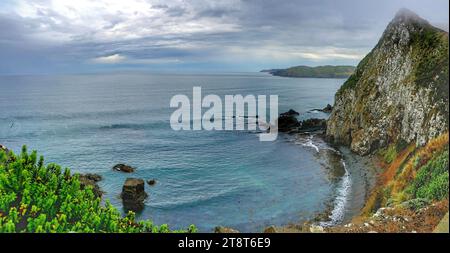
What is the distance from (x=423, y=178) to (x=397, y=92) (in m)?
33.9

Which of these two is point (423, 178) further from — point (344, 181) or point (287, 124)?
point (287, 124)

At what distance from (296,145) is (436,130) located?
33389mm

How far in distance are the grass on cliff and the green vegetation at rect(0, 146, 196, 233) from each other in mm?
8347

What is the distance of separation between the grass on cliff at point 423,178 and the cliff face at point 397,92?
3.92 meters

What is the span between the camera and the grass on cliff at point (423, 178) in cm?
1312

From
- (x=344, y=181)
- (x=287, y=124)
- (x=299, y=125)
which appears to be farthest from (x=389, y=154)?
(x=287, y=124)

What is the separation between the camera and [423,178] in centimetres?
1906

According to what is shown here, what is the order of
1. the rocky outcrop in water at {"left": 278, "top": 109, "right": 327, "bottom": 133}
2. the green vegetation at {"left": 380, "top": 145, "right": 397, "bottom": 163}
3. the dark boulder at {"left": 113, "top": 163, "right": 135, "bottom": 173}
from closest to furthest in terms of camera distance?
1. the green vegetation at {"left": 380, "top": 145, "right": 397, "bottom": 163}
2. the dark boulder at {"left": 113, "top": 163, "right": 135, "bottom": 173}
3. the rocky outcrop in water at {"left": 278, "top": 109, "right": 327, "bottom": 133}

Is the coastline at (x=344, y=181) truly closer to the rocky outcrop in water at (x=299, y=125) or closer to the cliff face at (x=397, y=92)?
the cliff face at (x=397, y=92)

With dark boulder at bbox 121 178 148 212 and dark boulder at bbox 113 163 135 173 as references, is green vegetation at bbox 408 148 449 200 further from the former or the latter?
dark boulder at bbox 113 163 135 173

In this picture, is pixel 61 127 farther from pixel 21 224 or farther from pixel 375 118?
pixel 21 224

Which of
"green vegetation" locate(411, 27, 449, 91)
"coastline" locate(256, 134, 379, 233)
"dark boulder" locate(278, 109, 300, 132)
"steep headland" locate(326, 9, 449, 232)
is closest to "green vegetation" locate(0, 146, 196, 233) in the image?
"steep headland" locate(326, 9, 449, 232)

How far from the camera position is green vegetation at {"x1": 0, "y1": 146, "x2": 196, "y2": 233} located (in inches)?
351
